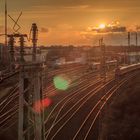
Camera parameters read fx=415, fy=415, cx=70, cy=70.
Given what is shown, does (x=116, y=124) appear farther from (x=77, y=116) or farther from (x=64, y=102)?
(x=64, y=102)

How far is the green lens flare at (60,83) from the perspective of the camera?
44.8 m

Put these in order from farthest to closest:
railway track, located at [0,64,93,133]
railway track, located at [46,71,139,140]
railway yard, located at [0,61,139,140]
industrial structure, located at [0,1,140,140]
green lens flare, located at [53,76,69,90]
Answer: green lens flare, located at [53,76,69,90], railway track, located at [0,64,93,133], railway yard, located at [0,61,139,140], railway track, located at [46,71,139,140], industrial structure, located at [0,1,140,140]

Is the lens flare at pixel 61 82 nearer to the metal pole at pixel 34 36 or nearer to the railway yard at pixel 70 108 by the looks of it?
the railway yard at pixel 70 108

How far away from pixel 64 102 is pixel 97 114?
5.29 m

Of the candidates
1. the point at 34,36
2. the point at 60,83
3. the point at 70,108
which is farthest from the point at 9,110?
the point at 60,83

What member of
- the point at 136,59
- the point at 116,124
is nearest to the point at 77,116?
the point at 116,124

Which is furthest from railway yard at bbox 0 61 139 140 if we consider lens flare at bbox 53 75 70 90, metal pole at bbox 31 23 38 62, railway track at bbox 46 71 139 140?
metal pole at bbox 31 23 38 62

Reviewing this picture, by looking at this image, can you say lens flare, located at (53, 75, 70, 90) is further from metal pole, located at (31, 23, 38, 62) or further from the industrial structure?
metal pole, located at (31, 23, 38, 62)

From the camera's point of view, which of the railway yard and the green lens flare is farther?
the green lens flare

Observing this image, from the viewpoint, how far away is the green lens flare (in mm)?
44769

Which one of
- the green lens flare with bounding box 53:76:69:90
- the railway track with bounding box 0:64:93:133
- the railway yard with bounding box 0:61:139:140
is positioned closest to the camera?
the railway yard with bounding box 0:61:139:140

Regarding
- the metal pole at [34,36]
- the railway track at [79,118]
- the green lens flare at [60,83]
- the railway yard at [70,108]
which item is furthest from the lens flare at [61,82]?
the metal pole at [34,36]

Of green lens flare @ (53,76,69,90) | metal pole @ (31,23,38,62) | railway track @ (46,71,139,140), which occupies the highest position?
metal pole @ (31,23,38,62)

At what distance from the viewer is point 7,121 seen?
27.0 metres
